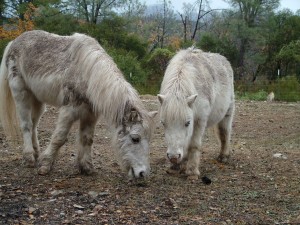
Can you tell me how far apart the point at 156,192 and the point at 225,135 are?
91.8 inches

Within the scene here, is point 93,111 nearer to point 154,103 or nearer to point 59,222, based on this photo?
point 59,222

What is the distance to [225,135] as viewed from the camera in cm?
657

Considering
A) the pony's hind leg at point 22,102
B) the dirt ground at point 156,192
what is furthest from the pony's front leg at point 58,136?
the pony's hind leg at point 22,102

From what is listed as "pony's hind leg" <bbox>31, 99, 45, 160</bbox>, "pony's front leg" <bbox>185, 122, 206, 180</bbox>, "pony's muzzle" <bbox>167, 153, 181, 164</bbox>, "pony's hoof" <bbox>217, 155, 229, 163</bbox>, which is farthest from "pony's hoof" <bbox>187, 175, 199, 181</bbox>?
"pony's hind leg" <bbox>31, 99, 45, 160</bbox>

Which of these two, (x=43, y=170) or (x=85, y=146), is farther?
(x=85, y=146)

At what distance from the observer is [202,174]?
5.57 metres

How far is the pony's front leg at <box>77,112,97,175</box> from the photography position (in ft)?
17.6

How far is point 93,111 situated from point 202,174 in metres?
1.69

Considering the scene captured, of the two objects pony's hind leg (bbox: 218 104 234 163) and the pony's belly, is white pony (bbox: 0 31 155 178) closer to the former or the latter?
the pony's belly

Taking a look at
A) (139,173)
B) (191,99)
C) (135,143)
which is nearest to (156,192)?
(139,173)

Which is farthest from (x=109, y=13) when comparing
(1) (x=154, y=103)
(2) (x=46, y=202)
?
(2) (x=46, y=202)

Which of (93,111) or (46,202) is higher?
(93,111)

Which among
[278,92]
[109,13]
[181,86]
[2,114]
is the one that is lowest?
[278,92]

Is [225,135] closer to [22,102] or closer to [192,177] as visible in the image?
[192,177]
